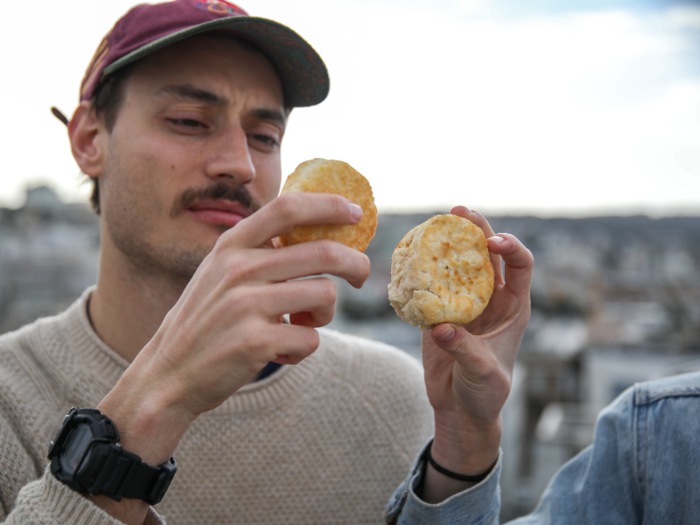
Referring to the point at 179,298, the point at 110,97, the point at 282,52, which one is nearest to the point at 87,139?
the point at 110,97

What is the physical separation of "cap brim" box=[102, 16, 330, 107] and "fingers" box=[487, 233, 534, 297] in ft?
4.97

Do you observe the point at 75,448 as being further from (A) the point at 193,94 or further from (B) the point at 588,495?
(B) the point at 588,495

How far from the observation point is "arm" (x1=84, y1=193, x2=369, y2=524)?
53.8 inches

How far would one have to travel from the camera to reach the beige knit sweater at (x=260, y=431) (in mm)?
2236

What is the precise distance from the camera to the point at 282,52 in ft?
8.57

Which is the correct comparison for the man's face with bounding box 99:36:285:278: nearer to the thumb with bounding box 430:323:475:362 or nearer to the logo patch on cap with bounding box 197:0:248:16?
the logo patch on cap with bounding box 197:0:248:16

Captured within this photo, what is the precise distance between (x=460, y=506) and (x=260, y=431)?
1.04 meters

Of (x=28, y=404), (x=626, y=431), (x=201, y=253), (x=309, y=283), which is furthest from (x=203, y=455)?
(x=626, y=431)

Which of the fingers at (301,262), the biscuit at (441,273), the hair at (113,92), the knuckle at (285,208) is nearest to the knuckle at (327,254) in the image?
the fingers at (301,262)

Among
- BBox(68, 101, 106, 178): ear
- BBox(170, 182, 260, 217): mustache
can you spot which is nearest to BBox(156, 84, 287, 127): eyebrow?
BBox(170, 182, 260, 217): mustache

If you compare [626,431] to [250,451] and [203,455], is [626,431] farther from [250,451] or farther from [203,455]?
[203,455]

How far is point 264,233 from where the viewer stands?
1386 mm

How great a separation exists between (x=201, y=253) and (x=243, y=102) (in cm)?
79

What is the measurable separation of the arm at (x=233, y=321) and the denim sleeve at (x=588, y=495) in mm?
1036
